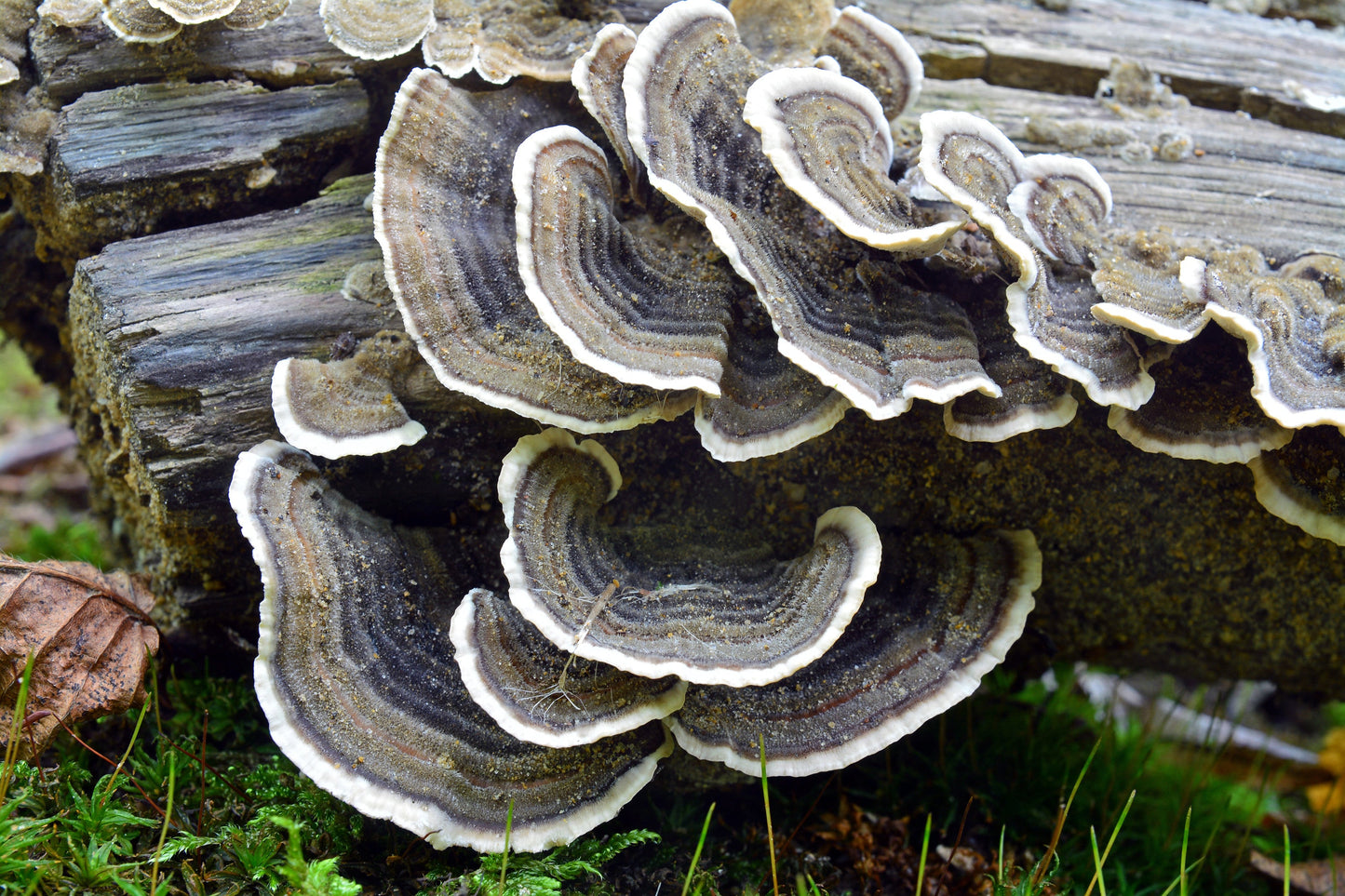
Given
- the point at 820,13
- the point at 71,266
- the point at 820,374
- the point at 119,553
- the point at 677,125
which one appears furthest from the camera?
the point at 119,553

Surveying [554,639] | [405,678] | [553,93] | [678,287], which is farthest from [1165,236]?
[405,678]

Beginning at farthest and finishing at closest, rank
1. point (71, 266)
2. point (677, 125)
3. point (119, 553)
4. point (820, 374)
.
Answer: point (119, 553) < point (71, 266) < point (677, 125) < point (820, 374)

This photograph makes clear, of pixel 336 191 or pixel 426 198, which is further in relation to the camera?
pixel 336 191

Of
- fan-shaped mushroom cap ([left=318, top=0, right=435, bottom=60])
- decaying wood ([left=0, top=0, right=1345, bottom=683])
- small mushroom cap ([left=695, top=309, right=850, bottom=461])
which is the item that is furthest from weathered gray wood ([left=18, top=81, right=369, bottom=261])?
small mushroom cap ([left=695, top=309, right=850, bottom=461])

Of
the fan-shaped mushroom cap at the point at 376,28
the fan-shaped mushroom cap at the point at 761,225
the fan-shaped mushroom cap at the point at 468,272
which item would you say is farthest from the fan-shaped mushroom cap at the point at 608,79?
the fan-shaped mushroom cap at the point at 376,28

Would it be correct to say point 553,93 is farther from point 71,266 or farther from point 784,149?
point 71,266

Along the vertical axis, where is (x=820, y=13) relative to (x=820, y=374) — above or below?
above
